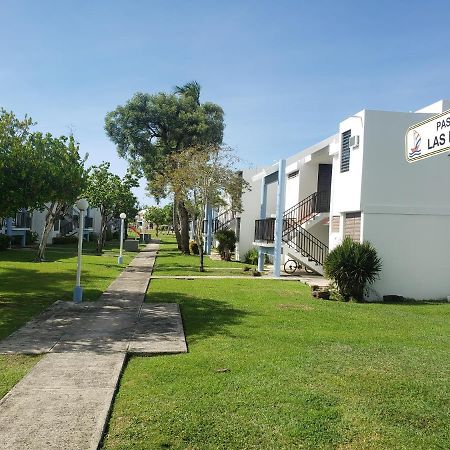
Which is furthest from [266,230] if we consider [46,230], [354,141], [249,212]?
[46,230]

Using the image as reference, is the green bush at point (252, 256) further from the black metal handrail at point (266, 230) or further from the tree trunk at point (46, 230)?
the tree trunk at point (46, 230)

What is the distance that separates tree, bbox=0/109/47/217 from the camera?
33.9ft

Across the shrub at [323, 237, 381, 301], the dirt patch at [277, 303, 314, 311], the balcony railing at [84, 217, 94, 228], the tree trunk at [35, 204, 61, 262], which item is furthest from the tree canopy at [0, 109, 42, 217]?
the balcony railing at [84, 217, 94, 228]

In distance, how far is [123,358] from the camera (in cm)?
681

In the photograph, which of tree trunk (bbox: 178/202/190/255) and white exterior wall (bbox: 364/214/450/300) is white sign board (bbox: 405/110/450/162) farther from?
tree trunk (bbox: 178/202/190/255)

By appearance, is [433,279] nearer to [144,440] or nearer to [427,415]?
[427,415]

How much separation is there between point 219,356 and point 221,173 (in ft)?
48.6

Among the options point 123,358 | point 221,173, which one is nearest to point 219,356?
point 123,358

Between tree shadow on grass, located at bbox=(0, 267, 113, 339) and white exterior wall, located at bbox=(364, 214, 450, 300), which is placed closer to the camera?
tree shadow on grass, located at bbox=(0, 267, 113, 339)

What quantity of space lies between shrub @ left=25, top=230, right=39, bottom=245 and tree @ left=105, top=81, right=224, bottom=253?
912 cm

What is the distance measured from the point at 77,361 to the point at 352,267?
8.87 meters

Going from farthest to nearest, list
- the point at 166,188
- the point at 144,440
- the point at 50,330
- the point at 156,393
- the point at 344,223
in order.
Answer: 1. the point at 166,188
2. the point at 344,223
3. the point at 50,330
4. the point at 156,393
5. the point at 144,440

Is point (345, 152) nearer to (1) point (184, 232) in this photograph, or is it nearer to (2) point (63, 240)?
(1) point (184, 232)

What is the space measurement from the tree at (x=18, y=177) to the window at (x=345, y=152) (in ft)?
30.2
